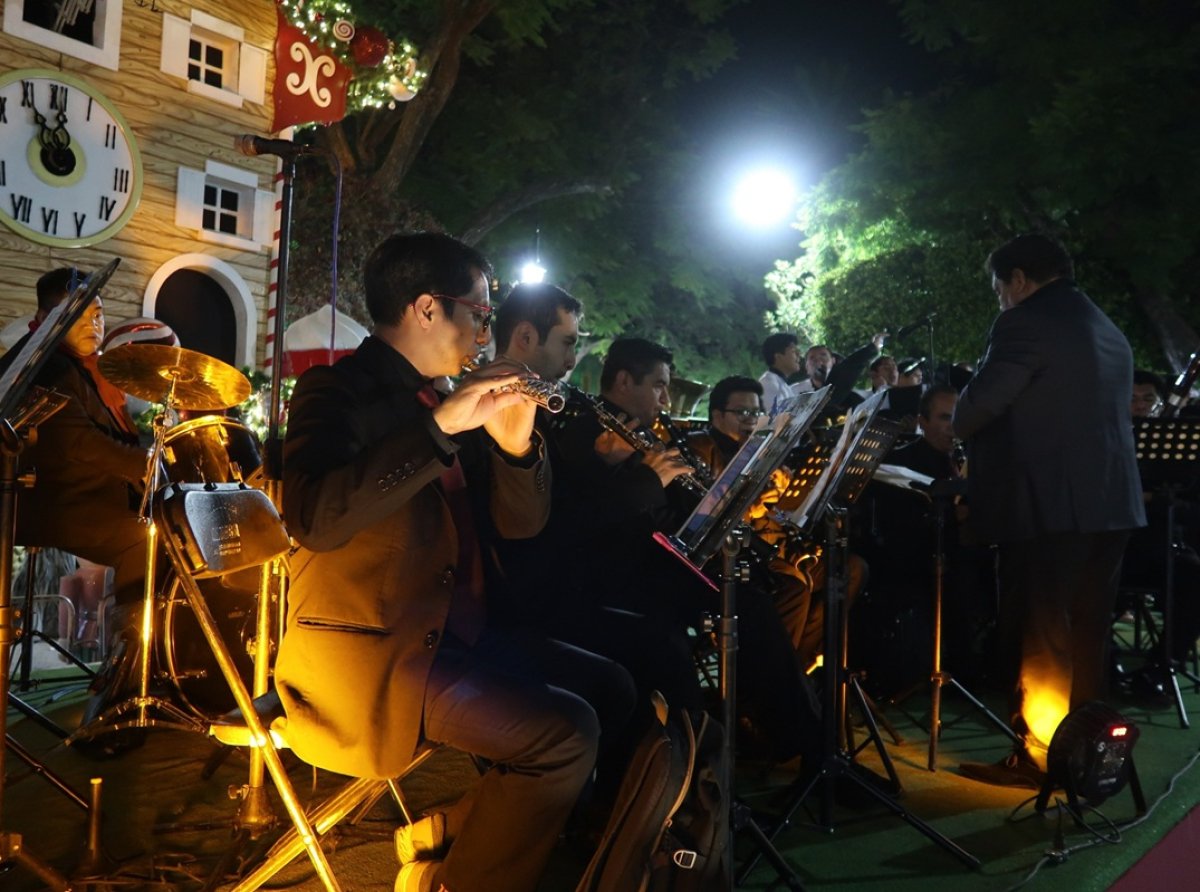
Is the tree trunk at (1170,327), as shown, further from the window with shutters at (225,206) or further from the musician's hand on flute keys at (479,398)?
the musician's hand on flute keys at (479,398)

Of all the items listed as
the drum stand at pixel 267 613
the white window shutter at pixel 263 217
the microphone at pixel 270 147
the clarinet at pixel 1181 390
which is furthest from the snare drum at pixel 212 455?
the white window shutter at pixel 263 217

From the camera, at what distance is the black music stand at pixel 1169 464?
5.75 metres

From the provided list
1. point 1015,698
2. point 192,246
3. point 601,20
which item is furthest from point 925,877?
point 601,20

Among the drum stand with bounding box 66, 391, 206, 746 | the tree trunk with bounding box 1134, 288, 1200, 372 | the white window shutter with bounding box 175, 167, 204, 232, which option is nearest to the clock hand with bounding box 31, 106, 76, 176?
the white window shutter with bounding box 175, 167, 204, 232

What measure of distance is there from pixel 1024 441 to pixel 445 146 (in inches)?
666

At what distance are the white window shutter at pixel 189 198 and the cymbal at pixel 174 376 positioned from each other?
7.23 meters

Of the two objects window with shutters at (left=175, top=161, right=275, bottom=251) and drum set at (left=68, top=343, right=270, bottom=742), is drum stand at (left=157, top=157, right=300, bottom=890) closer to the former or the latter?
drum set at (left=68, top=343, right=270, bottom=742)

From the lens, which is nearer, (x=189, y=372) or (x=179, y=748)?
(x=189, y=372)

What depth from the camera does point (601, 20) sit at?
21641 mm

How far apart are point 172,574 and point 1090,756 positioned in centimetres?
413

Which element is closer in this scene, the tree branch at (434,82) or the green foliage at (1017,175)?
the tree branch at (434,82)

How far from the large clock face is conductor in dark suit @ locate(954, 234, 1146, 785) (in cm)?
892

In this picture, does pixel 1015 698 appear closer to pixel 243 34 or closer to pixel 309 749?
pixel 309 749

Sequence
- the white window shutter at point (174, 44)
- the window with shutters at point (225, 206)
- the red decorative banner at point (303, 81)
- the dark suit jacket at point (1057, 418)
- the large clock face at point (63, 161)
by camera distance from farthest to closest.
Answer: the red decorative banner at point (303, 81) < the window with shutters at point (225, 206) < the white window shutter at point (174, 44) < the large clock face at point (63, 161) < the dark suit jacket at point (1057, 418)
